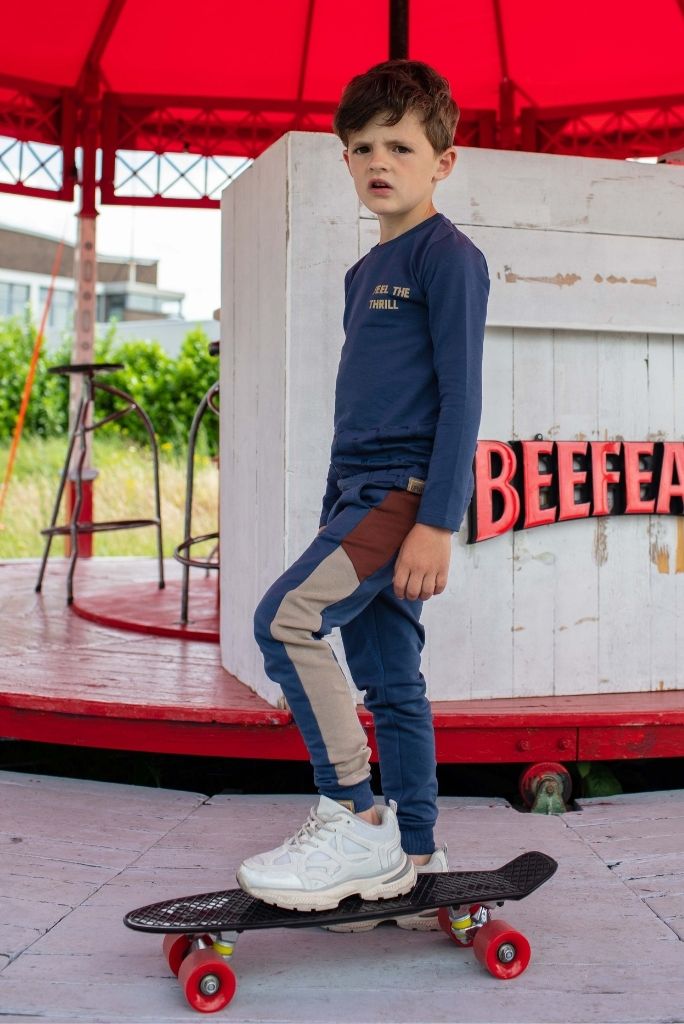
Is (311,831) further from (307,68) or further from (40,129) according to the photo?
(307,68)

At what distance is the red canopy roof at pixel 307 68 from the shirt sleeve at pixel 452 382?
19.3 feet

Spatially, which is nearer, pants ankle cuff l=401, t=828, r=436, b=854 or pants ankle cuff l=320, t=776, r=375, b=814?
pants ankle cuff l=320, t=776, r=375, b=814

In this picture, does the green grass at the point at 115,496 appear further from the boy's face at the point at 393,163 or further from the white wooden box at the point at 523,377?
the boy's face at the point at 393,163

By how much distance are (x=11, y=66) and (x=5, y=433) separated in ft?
26.4

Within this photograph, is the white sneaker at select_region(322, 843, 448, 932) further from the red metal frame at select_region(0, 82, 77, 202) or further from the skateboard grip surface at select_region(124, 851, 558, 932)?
the red metal frame at select_region(0, 82, 77, 202)

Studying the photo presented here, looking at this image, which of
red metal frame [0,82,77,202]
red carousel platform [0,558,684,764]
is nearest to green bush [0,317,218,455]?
red metal frame [0,82,77,202]

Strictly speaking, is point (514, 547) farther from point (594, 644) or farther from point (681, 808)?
point (681, 808)

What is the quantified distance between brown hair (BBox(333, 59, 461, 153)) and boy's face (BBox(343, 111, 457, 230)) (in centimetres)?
1

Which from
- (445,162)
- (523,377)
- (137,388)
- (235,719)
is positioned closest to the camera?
(445,162)

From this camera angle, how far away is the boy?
1.94 meters

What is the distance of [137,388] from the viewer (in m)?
14.5

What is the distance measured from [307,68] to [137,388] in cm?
710

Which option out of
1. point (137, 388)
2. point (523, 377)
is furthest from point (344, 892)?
point (137, 388)

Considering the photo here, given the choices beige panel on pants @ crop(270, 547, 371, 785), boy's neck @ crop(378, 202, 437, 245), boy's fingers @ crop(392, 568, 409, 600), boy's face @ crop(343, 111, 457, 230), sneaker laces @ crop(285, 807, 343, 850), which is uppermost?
boy's face @ crop(343, 111, 457, 230)
